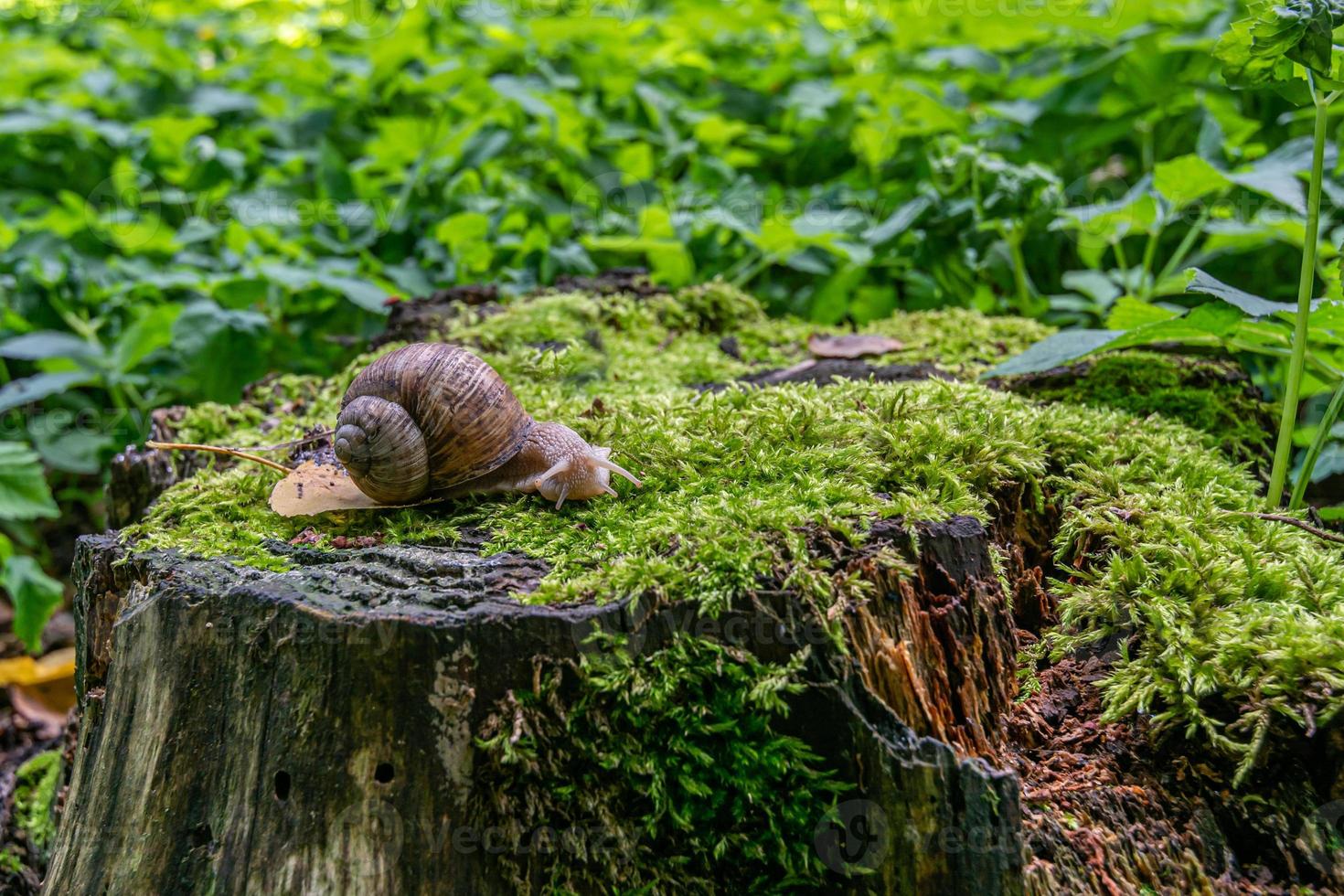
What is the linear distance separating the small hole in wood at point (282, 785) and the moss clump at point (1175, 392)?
220 centimetres

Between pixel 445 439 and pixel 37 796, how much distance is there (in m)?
2.11

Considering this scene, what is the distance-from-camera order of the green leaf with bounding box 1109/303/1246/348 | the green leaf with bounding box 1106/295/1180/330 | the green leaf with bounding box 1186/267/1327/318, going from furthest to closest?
the green leaf with bounding box 1106/295/1180/330
the green leaf with bounding box 1109/303/1246/348
the green leaf with bounding box 1186/267/1327/318

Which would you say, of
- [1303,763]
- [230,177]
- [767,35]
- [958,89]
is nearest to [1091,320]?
[958,89]

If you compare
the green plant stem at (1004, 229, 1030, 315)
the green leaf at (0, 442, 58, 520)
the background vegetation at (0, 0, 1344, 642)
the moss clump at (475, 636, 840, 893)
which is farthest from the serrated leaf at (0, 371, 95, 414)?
the green plant stem at (1004, 229, 1030, 315)

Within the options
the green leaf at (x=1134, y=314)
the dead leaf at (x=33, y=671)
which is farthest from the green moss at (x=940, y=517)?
the dead leaf at (x=33, y=671)

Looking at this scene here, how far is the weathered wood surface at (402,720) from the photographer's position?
159 cm

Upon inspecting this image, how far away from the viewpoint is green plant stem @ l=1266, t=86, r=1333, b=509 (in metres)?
2.02

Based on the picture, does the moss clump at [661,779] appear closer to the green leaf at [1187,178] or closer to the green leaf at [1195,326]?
the green leaf at [1195,326]

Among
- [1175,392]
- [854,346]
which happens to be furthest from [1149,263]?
[854,346]

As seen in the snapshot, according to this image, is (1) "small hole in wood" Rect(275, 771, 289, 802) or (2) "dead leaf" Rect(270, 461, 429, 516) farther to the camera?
(2) "dead leaf" Rect(270, 461, 429, 516)

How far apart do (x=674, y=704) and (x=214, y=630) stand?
88cm

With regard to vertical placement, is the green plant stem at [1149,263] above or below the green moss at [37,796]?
above

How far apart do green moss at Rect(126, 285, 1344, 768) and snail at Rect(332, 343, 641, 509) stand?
7cm

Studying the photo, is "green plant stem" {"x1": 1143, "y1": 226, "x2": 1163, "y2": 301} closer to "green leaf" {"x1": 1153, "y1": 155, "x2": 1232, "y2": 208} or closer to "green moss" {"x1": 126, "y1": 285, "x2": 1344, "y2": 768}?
"green leaf" {"x1": 1153, "y1": 155, "x2": 1232, "y2": 208}
